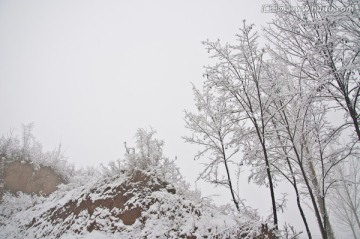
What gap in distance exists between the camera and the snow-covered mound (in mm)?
5531

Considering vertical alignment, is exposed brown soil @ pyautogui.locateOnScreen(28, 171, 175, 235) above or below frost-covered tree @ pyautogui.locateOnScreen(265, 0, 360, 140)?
below

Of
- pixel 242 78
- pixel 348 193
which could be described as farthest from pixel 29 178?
pixel 348 193

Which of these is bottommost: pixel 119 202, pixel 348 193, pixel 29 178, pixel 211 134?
pixel 119 202

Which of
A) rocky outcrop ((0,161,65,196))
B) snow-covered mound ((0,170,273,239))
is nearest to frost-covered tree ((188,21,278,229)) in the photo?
snow-covered mound ((0,170,273,239))

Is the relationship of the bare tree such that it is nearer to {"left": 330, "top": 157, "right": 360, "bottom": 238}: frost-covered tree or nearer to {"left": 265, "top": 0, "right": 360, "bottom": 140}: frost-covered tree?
{"left": 265, "top": 0, "right": 360, "bottom": 140}: frost-covered tree

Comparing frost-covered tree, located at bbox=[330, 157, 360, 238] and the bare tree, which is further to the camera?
frost-covered tree, located at bbox=[330, 157, 360, 238]

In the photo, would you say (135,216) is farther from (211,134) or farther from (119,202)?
(211,134)

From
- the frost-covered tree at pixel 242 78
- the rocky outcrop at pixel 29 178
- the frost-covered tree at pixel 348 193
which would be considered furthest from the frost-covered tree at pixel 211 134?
the rocky outcrop at pixel 29 178

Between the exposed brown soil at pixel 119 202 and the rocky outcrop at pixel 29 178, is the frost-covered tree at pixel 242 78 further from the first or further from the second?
the rocky outcrop at pixel 29 178

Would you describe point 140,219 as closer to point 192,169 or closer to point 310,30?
point 310,30

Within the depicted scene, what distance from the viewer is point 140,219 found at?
20.6 ft

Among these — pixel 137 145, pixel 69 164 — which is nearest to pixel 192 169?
pixel 69 164

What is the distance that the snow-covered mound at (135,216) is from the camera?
553cm

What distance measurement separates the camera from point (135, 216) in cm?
640
